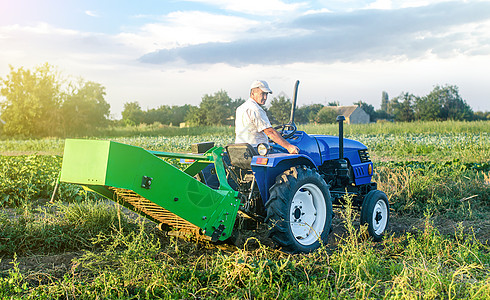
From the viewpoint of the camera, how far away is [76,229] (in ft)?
17.4

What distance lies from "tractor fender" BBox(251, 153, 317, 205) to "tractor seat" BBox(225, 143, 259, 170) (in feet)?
0.65

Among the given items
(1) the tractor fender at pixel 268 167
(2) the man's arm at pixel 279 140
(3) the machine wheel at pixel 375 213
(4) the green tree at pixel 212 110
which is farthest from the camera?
(4) the green tree at pixel 212 110

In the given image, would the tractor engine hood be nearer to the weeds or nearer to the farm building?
the weeds

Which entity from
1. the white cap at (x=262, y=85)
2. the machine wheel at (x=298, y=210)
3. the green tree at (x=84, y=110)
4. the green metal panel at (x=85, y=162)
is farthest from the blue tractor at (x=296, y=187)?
the green tree at (x=84, y=110)

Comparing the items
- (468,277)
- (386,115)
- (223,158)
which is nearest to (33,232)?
(223,158)

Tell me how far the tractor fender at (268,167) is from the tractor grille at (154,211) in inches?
30.4

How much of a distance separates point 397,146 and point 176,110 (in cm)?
5117

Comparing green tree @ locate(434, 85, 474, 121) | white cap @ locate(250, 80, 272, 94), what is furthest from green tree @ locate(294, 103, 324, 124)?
green tree @ locate(434, 85, 474, 121)

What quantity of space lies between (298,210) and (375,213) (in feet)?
4.96

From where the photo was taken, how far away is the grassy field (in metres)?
3.38

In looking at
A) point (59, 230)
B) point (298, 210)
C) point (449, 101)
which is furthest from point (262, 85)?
point (449, 101)

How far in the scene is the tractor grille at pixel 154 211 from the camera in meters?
3.60

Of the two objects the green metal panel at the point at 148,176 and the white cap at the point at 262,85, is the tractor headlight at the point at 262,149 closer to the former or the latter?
the green metal panel at the point at 148,176

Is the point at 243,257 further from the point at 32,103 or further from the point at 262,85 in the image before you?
the point at 32,103
